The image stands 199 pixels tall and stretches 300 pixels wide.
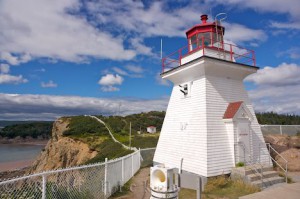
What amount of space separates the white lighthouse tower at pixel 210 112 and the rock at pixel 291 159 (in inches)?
84.8

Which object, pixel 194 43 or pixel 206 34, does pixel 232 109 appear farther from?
pixel 206 34

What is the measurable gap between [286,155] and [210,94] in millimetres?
6936

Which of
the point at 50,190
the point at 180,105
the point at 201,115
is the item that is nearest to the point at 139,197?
the point at 50,190

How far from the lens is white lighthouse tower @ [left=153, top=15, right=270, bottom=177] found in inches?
456

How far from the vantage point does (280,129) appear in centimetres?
2192

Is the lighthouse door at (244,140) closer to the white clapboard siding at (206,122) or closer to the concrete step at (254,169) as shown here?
the white clapboard siding at (206,122)

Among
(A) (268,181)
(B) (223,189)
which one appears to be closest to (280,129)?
(A) (268,181)

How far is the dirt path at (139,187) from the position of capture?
383 inches

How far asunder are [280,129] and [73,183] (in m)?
19.5

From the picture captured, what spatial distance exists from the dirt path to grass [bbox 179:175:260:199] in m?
1.49

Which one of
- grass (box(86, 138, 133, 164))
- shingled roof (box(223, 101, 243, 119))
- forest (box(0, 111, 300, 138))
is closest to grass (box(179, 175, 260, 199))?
shingled roof (box(223, 101, 243, 119))

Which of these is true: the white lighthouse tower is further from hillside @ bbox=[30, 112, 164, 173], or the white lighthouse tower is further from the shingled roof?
hillside @ bbox=[30, 112, 164, 173]

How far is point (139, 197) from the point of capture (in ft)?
31.4

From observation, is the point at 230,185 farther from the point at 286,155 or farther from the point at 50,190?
the point at 50,190
